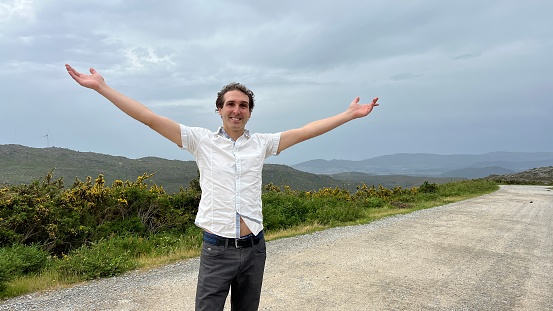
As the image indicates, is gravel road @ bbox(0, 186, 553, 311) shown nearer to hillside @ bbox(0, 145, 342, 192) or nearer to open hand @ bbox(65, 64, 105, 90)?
open hand @ bbox(65, 64, 105, 90)

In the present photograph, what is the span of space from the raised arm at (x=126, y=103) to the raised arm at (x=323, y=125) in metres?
0.81

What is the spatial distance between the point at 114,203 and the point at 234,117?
8416 millimetres

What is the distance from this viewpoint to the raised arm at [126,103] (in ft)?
8.05

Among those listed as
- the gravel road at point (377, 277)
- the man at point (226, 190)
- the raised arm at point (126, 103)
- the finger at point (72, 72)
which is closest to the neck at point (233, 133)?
the man at point (226, 190)

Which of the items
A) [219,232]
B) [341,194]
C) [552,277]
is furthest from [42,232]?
[341,194]

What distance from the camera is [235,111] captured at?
2.56 metres

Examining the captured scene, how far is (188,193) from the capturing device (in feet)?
40.3

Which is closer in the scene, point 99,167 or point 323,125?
point 323,125

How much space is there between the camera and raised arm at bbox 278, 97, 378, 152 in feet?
9.53

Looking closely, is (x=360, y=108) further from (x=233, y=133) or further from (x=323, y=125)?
(x=233, y=133)

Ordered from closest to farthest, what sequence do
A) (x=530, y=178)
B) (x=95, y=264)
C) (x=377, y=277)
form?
(x=377, y=277) → (x=95, y=264) → (x=530, y=178)

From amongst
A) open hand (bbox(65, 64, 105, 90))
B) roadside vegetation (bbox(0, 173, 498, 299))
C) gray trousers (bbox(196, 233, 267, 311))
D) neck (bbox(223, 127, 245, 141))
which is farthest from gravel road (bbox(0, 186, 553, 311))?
open hand (bbox(65, 64, 105, 90))

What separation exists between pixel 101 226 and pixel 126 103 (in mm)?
7597

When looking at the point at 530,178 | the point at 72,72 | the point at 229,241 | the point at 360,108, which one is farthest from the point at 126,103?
the point at 530,178
